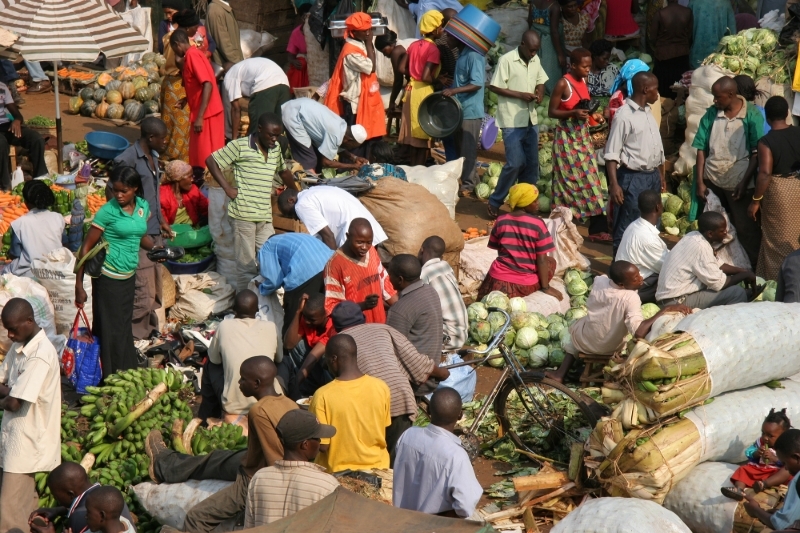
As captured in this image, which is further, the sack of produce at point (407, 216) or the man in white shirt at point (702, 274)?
the sack of produce at point (407, 216)

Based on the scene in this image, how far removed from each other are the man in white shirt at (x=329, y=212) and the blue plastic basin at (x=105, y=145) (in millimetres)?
2556

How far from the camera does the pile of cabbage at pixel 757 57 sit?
1025 centimetres

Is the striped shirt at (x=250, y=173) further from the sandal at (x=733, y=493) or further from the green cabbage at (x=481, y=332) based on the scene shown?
the sandal at (x=733, y=493)

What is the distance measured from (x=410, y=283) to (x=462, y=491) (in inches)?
83.6

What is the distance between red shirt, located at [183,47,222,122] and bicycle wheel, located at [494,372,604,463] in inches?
185

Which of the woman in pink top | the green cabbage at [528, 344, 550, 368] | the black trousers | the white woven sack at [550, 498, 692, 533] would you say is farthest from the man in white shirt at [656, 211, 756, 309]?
the black trousers

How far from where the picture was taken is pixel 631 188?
9.27 metres

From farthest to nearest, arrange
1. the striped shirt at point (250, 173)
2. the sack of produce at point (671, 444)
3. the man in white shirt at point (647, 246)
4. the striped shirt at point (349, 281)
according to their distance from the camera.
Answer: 1. the striped shirt at point (250, 173)
2. the man in white shirt at point (647, 246)
3. the striped shirt at point (349, 281)
4. the sack of produce at point (671, 444)

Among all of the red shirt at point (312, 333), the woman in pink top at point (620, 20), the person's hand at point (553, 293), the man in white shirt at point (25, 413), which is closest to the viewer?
the man in white shirt at point (25, 413)

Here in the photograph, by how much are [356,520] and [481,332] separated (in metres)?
4.18

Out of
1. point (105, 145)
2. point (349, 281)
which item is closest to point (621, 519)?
point (349, 281)

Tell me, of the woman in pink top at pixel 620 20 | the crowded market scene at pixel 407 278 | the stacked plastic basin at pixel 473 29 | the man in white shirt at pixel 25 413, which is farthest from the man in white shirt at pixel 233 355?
the woman in pink top at pixel 620 20

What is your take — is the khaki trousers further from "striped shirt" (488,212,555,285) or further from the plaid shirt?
"striped shirt" (488,212,555,285)

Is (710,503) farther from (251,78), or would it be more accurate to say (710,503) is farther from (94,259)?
(251,78)
